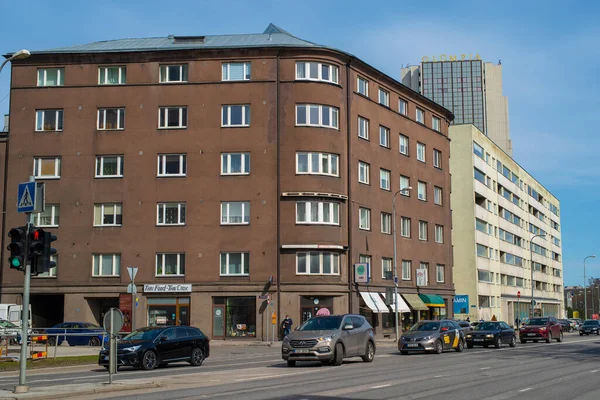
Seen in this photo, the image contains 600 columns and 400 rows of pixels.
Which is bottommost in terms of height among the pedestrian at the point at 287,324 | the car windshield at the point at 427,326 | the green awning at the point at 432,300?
the pedestrian at the point at 287,324

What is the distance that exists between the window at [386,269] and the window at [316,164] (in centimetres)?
898

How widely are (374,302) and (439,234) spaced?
47.3 feet

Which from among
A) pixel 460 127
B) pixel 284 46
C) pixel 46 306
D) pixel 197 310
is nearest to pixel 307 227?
pixel 197 310

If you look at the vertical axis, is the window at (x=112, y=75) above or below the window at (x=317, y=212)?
above

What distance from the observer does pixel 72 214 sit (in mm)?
49250

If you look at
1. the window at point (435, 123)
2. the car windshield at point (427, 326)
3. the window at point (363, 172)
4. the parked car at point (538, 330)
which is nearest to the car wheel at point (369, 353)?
the car windshield at point (427, 326)

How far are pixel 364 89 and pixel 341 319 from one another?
3184 centimetres

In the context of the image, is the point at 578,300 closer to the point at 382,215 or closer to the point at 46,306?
the point at 382,215

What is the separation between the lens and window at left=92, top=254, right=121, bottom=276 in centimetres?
4862

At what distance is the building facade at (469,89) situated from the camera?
159000 mm

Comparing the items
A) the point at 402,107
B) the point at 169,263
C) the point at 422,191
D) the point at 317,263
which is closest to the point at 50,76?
the point at 169,263

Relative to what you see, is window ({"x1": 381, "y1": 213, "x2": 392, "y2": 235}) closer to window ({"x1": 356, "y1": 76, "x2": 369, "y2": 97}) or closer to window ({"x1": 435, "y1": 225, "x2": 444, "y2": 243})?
window ({"x1": 435, "y1": 225, "x2": 444, "y2": 243})

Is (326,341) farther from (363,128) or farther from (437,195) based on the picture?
(437,195)

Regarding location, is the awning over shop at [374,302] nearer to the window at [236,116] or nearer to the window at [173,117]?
the window at [236,116]
